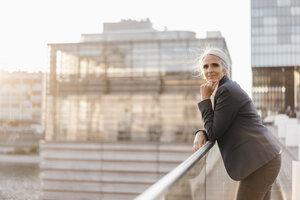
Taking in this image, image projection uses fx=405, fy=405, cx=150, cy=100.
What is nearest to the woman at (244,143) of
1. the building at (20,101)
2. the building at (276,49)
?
the building at (276,49)

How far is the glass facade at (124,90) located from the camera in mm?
32562

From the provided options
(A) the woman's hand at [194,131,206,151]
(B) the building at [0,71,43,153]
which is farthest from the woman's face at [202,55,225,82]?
(B) the building at [0,71,43,153]

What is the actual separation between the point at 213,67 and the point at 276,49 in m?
76.3

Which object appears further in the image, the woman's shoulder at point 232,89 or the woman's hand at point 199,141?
the woman's hand at point 199,141

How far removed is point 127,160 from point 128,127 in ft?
8.77

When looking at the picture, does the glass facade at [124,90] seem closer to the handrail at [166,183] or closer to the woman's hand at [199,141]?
the woman's hand at [199,141]

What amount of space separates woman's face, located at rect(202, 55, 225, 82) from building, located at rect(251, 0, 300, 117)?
74.4m

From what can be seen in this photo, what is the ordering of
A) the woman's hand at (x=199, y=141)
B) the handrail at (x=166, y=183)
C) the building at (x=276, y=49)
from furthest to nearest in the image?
the building at (x=276, y=49), the woman's hand at (x=199, y=141), the handrail at (x=166, y=183)

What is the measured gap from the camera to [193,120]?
106ft

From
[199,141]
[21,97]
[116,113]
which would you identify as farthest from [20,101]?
[199,141]

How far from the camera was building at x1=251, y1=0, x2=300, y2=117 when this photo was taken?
2936 inches

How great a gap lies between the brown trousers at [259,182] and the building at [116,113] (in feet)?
95.0

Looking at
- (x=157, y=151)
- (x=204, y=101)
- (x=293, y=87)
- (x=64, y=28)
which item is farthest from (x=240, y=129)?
(x=293, y=87)

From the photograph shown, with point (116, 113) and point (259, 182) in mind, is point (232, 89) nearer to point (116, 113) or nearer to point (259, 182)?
point (259, 182)
